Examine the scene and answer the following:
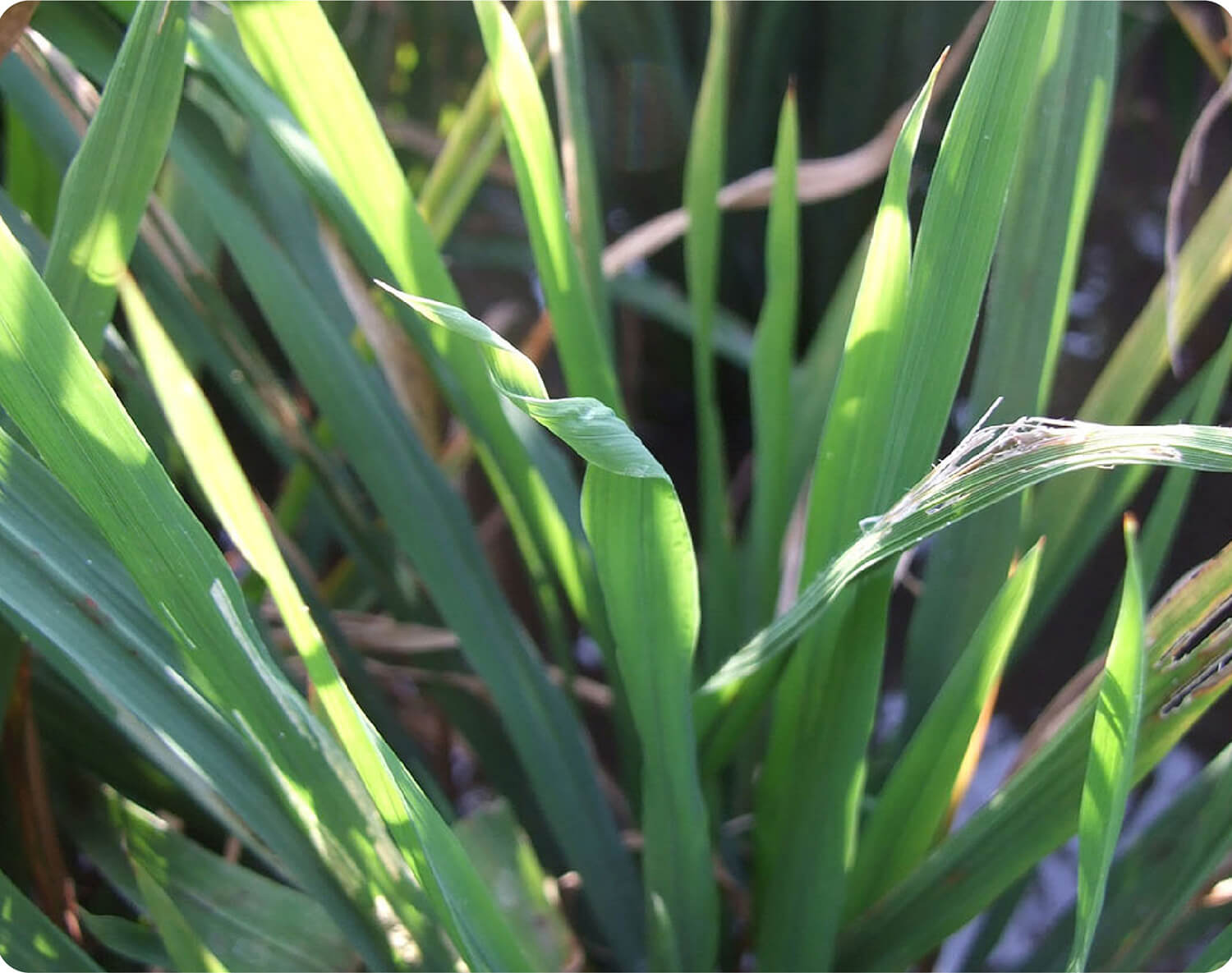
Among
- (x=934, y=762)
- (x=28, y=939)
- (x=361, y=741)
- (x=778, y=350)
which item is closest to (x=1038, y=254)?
(x=778, y=350)

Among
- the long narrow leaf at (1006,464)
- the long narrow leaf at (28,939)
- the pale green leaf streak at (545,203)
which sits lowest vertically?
the long narrow leaf at (28,939)

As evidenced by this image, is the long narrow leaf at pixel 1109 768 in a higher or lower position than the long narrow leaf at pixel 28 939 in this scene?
higher

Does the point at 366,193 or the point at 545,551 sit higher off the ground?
the point at 366,193


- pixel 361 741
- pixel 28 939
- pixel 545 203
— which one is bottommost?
pixel 28 939

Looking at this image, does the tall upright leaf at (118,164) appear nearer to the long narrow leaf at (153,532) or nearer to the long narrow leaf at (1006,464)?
the long narrow leaf at (153,532)

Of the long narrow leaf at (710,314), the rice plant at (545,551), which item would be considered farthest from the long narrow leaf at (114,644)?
the long narrow leaf at (710,314)

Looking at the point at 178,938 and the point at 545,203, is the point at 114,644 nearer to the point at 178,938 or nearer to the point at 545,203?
the point at 178,938

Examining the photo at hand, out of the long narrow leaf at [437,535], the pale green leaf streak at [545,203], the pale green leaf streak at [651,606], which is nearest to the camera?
the pale green leaf streak at [651,606]

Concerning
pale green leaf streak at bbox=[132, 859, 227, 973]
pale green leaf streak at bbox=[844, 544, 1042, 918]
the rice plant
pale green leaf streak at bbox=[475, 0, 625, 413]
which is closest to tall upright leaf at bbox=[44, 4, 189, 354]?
the rice plant

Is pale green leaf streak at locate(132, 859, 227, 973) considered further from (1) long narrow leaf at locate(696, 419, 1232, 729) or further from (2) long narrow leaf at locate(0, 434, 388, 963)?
(1) long narrow leaf at locate(696, 419, 1232, 729)

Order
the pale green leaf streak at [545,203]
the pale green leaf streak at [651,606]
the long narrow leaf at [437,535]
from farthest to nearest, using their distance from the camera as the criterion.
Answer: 1. the long narrow leaf at [437,535]
2. the pale green leaf streak at [545,203]
3. the pale green leaf streak at [651,606]

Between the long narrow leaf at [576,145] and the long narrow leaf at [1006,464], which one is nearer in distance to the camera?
the long narrow leaf at [1006,464]
